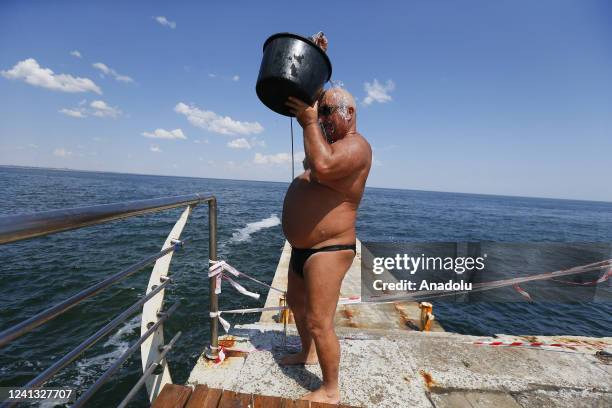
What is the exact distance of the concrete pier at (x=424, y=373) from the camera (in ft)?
7.55

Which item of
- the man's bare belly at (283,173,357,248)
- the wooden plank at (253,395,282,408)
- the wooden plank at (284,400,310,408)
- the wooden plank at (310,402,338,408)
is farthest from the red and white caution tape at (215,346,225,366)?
the man's bare belly at (283,173,357,248)

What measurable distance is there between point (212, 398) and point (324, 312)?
925 mm

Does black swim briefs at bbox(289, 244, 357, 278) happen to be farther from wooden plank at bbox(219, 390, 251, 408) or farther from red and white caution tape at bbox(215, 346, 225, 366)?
red and white caution tape at bbox(215, 346, 225, 366)

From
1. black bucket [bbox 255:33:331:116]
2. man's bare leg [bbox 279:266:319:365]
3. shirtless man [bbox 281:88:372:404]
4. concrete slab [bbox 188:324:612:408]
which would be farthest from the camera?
man's bare leg [bbox 279:266:319:365]

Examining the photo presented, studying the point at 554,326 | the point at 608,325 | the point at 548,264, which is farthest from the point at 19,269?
the point at 548,264

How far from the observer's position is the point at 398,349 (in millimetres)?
2848

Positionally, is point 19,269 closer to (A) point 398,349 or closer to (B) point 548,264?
(A) point 398,349

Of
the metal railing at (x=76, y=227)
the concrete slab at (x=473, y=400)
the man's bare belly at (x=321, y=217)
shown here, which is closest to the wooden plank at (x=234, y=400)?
the metal railing at (x=76, y=227)

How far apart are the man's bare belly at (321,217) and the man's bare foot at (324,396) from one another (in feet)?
3.54

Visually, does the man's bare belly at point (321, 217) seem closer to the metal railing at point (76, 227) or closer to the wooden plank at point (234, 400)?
the metal railing at point (76, 227)

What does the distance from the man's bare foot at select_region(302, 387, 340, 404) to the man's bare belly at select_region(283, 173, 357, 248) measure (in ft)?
3.54

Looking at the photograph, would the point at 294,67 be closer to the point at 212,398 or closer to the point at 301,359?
the point at 212,398

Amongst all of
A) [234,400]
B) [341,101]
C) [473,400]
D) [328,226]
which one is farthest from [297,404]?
[341,101]

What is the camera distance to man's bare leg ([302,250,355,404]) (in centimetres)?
208
